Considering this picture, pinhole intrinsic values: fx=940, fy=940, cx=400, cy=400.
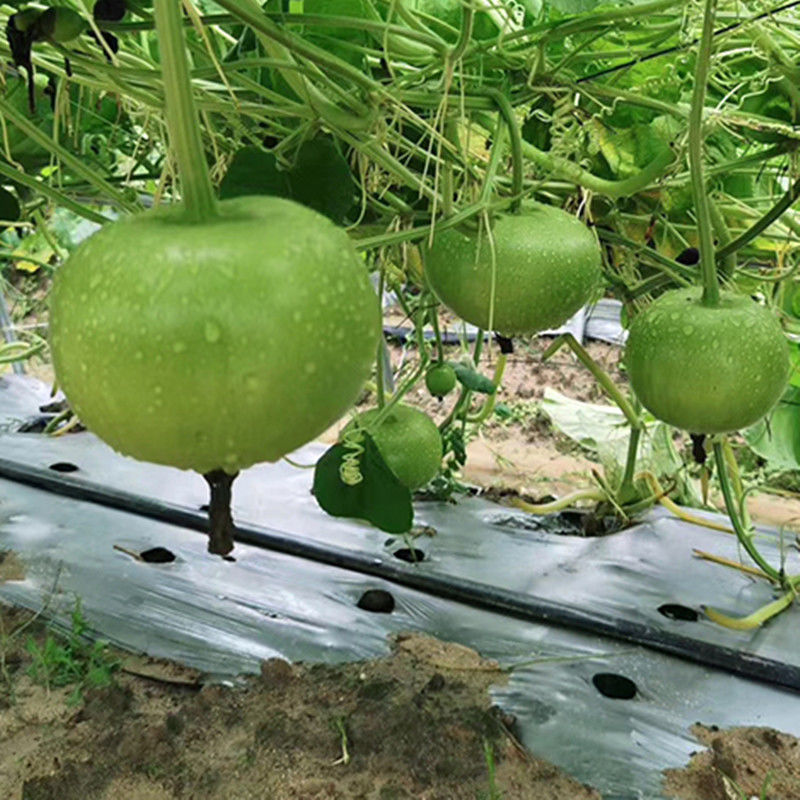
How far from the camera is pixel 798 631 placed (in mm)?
1979

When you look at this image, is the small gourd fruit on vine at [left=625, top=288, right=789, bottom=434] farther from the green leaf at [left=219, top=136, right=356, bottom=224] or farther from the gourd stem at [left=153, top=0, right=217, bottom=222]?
the gourd stem at [left=153, top=0, right=217, bottom=222]

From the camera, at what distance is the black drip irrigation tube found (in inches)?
73.0

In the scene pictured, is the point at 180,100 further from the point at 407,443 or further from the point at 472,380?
the point at 472,380

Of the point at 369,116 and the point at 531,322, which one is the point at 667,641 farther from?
the point at 369,116

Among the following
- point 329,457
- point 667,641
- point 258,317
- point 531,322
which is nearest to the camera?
point 258,317

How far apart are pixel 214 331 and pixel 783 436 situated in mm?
2428

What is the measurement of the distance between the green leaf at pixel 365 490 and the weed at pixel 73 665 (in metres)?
0.87

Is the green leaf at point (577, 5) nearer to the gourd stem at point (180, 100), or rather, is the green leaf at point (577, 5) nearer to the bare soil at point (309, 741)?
the gourd stem at point (180, 100)

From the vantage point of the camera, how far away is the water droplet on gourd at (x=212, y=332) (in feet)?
1.54

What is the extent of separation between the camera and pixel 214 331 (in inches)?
18.6

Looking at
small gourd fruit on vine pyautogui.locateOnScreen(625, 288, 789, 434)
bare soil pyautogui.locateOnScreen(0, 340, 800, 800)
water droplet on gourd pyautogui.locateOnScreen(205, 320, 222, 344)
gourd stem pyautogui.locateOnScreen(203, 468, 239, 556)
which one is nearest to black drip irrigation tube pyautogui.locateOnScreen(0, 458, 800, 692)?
bare soil pyautogui.locateOnScreen(0, 340, 800, 800)

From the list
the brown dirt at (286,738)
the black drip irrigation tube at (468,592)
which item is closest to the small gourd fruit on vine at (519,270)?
the brown dirt at (286,738)

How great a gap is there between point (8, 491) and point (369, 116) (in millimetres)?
2203

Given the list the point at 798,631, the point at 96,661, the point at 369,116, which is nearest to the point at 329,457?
the point at 369,116
